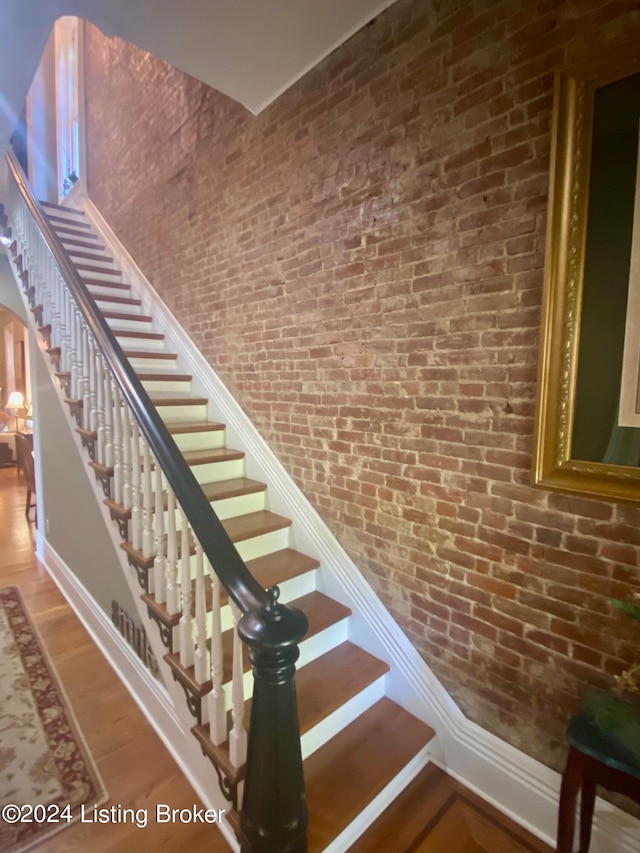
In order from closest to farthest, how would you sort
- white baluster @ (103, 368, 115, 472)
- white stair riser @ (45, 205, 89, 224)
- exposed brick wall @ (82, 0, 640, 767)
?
exposed brick wall @ (82, 0, 640, 767) → white baluster @ (103, 368, 115, 472) → white stair riser @ (45, 205, 89, 224)

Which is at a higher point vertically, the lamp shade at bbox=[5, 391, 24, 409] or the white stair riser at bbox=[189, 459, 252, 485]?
the lamp shade at bbox=[5, 391, 24, 409]

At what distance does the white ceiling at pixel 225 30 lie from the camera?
1712 mm

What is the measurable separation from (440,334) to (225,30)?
1.61 metres

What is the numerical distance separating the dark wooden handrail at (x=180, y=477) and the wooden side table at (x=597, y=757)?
94 centimetres

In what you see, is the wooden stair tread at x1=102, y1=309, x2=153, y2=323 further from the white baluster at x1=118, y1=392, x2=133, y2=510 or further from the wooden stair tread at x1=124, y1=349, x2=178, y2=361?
the white baluster at x1=118, y1=392, x2=133, y2=510

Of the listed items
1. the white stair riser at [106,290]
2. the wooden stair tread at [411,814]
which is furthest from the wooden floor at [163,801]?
the white stair riser at [106,290]

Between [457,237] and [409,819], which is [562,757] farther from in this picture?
[457,237]

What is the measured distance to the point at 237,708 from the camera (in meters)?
1.29

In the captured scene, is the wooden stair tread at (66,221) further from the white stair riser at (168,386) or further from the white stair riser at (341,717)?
the white stair riser at (341,717)

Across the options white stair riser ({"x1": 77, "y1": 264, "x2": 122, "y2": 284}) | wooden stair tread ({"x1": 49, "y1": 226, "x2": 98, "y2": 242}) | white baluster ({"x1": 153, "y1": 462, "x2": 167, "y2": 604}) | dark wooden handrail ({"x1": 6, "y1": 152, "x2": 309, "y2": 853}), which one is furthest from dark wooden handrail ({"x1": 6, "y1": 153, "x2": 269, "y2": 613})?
wooden stair tread ({"x1": 49, "y1": 226, "x2": 98, "y2": 242})

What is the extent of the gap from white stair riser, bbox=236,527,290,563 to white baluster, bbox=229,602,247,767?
0.94 metres

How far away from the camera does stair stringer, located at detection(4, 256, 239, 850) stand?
1.61 meters

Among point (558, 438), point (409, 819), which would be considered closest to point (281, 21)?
point (558, 438)

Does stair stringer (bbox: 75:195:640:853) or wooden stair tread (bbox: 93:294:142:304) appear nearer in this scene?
stair stringer (bbox: 75:195:640:853)
